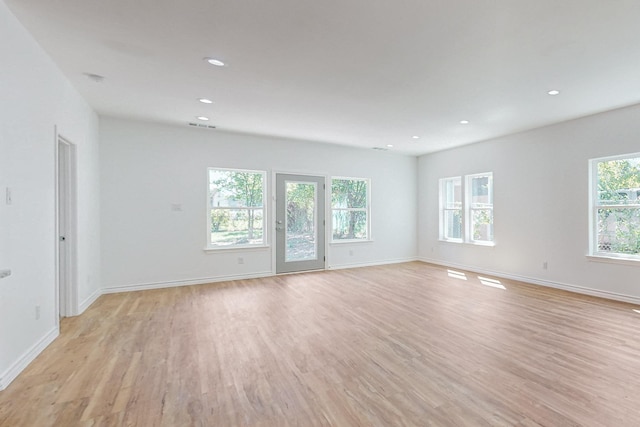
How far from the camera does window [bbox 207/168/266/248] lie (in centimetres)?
540

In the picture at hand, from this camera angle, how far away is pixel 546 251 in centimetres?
498

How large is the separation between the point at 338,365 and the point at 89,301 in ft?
12.1

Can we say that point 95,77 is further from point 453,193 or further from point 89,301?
point 453,193

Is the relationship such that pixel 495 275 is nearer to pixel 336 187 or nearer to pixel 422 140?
pixel 422 140

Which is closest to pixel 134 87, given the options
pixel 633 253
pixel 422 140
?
pixel 422 140

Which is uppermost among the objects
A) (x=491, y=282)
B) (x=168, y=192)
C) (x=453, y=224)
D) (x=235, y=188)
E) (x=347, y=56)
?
(x=347, y=56)

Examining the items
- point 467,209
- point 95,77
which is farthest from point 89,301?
point 467,209

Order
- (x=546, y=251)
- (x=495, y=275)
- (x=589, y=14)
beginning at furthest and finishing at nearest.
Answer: (x=495, y=275) < (x=546, y=251) < (x=589, y=14)

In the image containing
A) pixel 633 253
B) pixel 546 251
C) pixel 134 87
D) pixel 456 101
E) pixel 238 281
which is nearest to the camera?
pixel 134 87

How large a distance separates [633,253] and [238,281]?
19.8 ft

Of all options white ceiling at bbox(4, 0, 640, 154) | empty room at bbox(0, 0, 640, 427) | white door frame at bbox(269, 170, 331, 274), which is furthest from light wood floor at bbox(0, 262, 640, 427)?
white ceiling at bbox(4, 0, 640, 154)

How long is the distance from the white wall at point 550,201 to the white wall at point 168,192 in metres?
3.35

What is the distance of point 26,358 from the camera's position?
2406 mm

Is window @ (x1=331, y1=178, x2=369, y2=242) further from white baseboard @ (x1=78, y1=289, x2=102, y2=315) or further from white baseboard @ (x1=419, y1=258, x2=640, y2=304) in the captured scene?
white baseboard @ (x1=78, y1=289, x2=102, y2=315)
